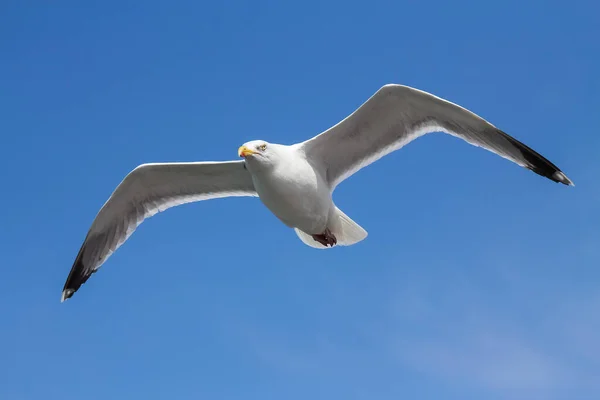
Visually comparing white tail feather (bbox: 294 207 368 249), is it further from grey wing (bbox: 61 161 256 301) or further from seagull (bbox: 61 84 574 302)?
grey wing (bbox: 61 161 256 301)

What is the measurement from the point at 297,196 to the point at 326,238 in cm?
105

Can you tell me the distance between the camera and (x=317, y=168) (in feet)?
32.8

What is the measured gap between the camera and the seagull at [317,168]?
936cm

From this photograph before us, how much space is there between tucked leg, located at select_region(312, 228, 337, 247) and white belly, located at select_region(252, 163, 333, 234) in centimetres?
23

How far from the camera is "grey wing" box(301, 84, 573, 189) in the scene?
31.9ft

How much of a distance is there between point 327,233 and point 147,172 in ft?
8.47

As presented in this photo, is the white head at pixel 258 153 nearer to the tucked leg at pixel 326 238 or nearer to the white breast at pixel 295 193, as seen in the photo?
the white breast at pixel 295 193

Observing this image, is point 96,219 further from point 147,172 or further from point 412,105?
point 412,105

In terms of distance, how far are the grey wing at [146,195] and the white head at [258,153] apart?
1.08 meters

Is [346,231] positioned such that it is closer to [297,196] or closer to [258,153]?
[297,196]

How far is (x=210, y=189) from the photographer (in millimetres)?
10859

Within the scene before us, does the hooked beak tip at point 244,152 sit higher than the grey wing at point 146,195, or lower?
lower

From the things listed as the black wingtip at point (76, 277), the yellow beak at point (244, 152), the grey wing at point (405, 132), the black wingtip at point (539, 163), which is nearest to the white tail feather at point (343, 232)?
A: the grey wing at point (405, 132)

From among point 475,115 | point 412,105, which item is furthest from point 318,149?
point 475,115
